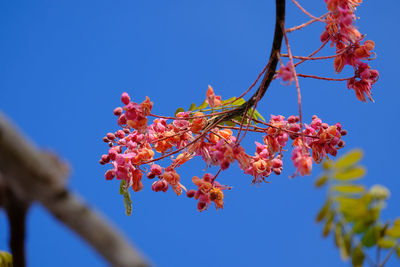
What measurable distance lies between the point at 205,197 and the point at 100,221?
2.35 feet

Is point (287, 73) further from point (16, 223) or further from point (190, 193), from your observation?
point (16, 223)

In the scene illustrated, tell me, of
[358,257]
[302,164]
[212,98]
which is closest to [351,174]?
[358,257]

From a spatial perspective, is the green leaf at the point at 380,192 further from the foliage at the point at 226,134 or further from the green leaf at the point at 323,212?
the foliage at the point at 226,134

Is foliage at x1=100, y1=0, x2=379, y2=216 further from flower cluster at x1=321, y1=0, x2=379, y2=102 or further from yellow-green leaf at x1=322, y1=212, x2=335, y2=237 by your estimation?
yellow-green leaf at x1=322, y1=212, x2=335, y2=237

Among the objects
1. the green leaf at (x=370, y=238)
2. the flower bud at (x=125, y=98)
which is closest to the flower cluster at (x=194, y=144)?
the flower bud at (x=125, y=98)

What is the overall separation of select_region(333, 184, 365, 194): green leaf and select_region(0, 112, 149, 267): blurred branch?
0.28m

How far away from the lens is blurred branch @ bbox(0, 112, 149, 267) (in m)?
0.25

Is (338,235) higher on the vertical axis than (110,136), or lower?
lower

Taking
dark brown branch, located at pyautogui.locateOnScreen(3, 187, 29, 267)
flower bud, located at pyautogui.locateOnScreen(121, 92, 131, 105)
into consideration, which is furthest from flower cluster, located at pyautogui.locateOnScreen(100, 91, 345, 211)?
dark brown branch, located at pyautogui.locateOnScreen(3, 187, 29, 267)

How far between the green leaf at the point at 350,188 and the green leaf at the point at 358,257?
10cm

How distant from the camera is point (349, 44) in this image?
0.93m

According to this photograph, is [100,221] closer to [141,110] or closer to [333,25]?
[141,110]

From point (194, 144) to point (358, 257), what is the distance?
52cm

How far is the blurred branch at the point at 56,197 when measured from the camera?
0.25m
